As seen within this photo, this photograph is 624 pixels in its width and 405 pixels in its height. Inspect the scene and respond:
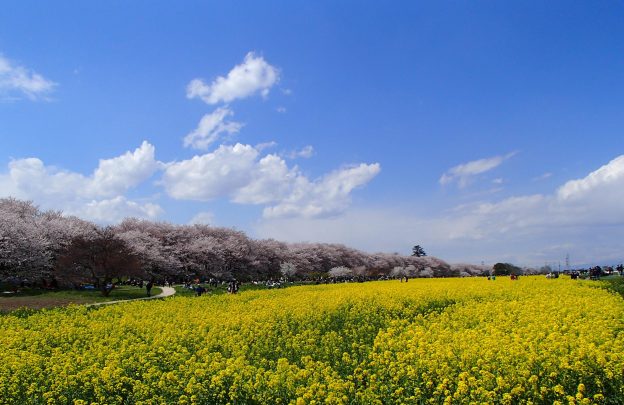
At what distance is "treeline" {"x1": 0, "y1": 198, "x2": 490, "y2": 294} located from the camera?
44250 mm

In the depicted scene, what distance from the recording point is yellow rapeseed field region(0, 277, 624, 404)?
326 inches

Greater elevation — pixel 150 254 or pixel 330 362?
pixel 150 254

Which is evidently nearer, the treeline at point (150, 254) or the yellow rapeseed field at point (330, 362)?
the yellow rapeseed field at point (330, 362)

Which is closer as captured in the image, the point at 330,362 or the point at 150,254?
the point at 330,362

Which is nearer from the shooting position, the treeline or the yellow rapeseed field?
the yellow rapeseed field

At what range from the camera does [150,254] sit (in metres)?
62.4

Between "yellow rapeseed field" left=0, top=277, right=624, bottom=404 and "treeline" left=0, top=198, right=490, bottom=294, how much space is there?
95.0 ft

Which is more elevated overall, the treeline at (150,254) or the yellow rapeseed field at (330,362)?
the treeline at (150,254)

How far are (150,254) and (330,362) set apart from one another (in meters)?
54.8

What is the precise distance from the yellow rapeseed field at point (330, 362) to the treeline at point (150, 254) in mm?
28965

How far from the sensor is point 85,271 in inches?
1880

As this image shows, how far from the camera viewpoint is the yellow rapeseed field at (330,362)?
8273mm

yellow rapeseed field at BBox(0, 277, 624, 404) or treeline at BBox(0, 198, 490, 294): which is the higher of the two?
treeline at BBox(0, 198, 490, 294)

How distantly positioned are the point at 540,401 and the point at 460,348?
8.13 feet
